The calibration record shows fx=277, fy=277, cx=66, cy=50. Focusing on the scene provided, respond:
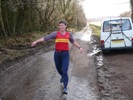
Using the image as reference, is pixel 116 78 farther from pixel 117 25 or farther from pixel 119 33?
pixel 117 25

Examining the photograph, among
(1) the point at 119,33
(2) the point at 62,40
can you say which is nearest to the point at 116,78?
(2) the point at 62,40

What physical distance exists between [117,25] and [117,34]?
59cm

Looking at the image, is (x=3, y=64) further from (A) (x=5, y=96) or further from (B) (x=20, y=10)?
(B) (x=20, y=10)

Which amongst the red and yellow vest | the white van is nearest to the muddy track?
the white van

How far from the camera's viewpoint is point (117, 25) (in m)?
14.6

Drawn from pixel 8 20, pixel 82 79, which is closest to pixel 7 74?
pixel 82 79

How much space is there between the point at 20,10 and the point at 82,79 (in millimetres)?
20964

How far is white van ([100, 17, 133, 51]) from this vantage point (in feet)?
46.6

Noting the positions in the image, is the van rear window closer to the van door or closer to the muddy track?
the van door

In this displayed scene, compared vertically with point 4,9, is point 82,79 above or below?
below

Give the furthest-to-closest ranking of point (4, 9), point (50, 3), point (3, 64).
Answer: point (50, 3) < point (4, 9) < point (3, 64)

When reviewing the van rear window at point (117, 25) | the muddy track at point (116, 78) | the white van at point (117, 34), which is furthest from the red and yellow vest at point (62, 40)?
the van rear window at point (117, 25)

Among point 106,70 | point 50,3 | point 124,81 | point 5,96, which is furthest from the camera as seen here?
point 50,3

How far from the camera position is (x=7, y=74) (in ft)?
36.1
